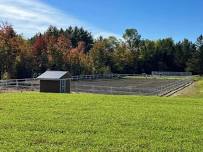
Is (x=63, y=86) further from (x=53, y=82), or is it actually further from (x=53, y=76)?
(x=53, y=76)

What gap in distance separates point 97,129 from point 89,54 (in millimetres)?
86358

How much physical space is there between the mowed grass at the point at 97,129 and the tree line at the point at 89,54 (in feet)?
135

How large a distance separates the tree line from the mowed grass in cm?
4106

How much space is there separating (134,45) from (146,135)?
112163mm

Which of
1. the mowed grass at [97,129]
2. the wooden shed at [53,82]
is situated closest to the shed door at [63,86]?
the wooden shed at [53,82]

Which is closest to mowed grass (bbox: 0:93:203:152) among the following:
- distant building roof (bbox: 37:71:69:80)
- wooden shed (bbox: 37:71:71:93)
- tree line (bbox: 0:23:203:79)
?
wooden shed (bbox: 37:71:71:93)

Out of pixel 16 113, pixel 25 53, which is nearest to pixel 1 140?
pixel 16 113

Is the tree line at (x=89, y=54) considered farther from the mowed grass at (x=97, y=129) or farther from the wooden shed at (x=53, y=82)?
the mowed grass at (x=97, y=129)

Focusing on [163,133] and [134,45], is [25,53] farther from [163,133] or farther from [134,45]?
[134,45]

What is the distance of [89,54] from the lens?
323 feet

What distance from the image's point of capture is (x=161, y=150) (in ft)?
33.0

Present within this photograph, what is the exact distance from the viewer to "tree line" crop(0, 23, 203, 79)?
6075cm

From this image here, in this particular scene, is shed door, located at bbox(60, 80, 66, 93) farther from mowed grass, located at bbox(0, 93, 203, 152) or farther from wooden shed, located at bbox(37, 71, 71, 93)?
mowed grass, located at bbox(0, 93, 203, 152)

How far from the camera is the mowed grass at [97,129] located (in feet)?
34.0
